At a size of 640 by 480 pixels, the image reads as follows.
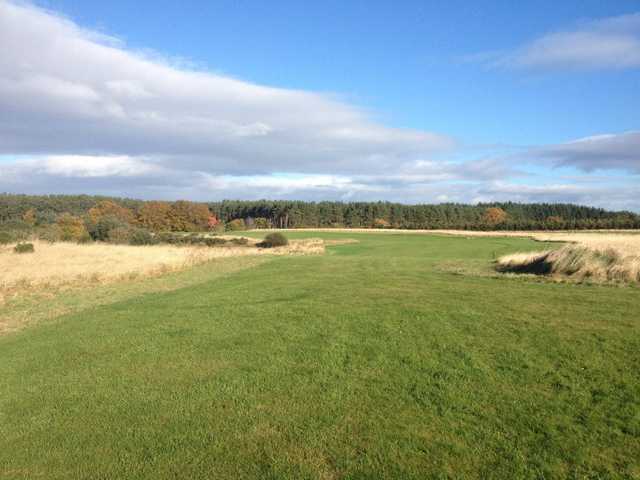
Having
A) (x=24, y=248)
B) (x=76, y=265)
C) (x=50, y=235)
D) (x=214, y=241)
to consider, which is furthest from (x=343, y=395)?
(x=214, y=241)

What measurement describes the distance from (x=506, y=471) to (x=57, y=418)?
16.9 ft

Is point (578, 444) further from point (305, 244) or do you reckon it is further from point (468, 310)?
point (305, 244)

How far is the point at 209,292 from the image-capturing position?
1688 centimetres

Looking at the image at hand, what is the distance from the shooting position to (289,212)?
461ft

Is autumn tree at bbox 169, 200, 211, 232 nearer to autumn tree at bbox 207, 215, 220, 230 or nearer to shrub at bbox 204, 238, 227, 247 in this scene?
autumn tree at bbox 207, 215, 220, 230

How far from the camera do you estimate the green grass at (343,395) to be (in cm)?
456

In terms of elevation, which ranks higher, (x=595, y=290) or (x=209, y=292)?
(x=595, y=290)

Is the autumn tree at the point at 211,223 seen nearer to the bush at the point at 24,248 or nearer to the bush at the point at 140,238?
the bush at the point at 140,238

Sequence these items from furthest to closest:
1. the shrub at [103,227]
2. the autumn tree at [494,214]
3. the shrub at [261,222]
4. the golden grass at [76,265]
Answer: the autumn tree at [494,214], the shrub at [261,222], the shrub at [103,227], the golden grass at [76,265]

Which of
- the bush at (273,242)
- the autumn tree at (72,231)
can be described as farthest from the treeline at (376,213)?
the bush at (273,242)

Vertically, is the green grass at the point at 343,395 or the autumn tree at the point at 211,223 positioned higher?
the green grass at the point at 343,395

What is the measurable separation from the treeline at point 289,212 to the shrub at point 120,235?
56.0 metres

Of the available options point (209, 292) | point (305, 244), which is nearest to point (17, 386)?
point (209, 292)

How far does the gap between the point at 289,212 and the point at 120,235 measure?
8782cm
